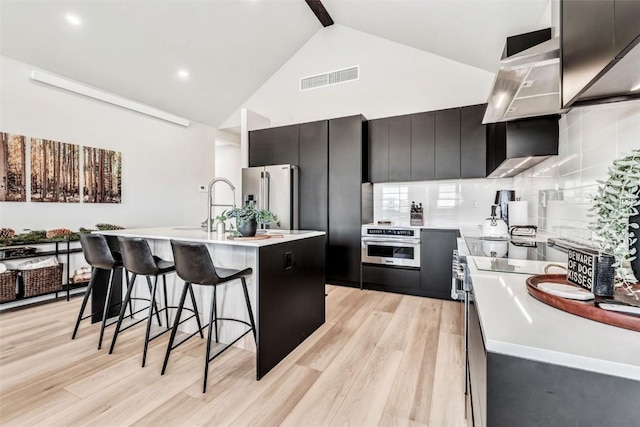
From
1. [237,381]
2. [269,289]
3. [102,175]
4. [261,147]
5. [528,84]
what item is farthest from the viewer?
[261,147]

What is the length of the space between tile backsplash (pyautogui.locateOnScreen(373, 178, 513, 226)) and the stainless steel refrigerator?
124 cm

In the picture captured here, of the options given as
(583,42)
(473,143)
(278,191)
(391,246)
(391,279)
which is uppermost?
(473,143)

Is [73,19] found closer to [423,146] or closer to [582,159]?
[423,146]

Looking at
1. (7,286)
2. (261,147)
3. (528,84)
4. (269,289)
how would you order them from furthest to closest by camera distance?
(261,147)
(7,286)
(269,289)
(528,84)

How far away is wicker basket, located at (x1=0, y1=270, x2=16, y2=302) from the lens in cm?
304

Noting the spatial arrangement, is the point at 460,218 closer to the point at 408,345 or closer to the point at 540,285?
the point at 408,345

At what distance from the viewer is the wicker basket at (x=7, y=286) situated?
3.04 metres

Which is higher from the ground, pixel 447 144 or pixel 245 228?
pixel 447 144

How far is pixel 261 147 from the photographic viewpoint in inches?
191

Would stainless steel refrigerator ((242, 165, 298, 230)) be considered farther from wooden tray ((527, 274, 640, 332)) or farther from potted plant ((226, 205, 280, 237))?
wooden tray ((527, 274, 640, 332))

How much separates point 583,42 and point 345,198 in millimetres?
3182

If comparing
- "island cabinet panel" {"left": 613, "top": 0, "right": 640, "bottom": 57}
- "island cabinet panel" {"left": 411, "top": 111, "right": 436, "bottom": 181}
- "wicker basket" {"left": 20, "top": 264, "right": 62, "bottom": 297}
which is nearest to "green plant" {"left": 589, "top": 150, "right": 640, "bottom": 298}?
"island cabinet panel" {"left": 613, "top": 0, "right": 640, "bottom": 57}

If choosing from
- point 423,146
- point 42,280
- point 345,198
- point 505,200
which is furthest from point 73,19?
point 505,200

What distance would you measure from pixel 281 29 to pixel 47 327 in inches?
187
